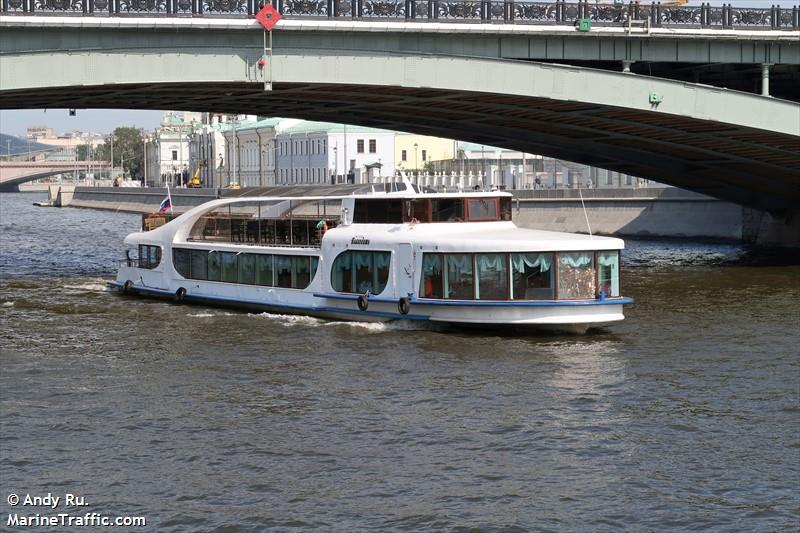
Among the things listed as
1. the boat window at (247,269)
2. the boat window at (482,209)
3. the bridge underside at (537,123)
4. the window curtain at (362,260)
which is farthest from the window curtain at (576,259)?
the boat window at (247,269)

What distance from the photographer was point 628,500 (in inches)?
580

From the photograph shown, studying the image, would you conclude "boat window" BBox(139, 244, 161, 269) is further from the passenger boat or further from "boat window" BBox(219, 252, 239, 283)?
"boat window" BBox(219, 252, 239, 283)

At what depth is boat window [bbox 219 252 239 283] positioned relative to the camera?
1280 inches

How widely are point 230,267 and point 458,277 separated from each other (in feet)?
25.0

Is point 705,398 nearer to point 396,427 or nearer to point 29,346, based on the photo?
point 396,427

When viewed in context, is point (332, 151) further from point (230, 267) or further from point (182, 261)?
point (230, 267)

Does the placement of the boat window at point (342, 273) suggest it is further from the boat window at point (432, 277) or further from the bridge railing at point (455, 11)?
the bridge railing at point (455, 11)

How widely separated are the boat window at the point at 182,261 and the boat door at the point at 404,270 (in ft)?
25.7

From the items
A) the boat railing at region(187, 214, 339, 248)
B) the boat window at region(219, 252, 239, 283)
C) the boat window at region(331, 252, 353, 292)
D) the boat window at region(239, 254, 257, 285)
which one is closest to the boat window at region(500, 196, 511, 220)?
the boat window at region(331, 252, 353, 292)

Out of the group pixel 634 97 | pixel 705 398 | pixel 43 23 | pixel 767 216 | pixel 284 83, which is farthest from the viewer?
pixel 767 216

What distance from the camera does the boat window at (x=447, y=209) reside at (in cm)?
2886

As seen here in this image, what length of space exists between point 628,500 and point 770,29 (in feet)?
72.9

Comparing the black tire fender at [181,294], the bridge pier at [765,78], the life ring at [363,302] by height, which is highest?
the bridge pier at [765,78]

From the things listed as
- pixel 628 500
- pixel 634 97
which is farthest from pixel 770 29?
pixel 628 500
